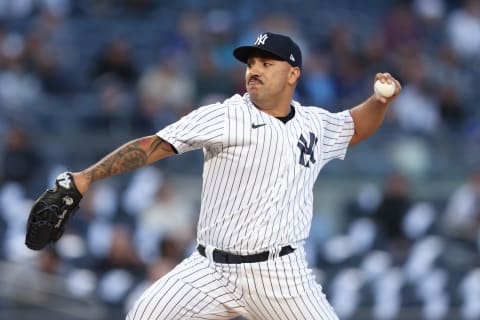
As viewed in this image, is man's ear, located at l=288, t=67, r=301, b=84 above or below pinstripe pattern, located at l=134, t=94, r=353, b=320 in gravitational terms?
above

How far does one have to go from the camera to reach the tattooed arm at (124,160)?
15.9 ft

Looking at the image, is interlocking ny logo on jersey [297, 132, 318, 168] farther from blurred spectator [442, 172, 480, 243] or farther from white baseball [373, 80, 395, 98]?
blurred spectator [442, 172, 480, 243]

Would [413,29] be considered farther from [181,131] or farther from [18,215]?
[181,131]

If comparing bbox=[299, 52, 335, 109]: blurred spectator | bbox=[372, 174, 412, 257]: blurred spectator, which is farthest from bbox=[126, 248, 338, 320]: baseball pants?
bbox=[299, 52, 335, 109]: blurred spectator

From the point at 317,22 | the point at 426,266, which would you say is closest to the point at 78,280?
the point at 426,266

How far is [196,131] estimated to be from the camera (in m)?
4.97

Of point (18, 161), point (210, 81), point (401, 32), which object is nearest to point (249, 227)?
point (18, 161)

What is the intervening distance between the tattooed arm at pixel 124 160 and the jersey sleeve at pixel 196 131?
0.16ft

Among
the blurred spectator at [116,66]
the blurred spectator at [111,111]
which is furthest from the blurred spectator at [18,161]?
the blurred spectator at [116,66]

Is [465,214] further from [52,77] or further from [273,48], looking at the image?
[273,48]

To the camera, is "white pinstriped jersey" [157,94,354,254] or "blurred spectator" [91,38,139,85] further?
"blurred spectator" [91,38,139,85]

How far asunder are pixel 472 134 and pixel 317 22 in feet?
7.48

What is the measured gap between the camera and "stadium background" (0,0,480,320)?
931 centimetres

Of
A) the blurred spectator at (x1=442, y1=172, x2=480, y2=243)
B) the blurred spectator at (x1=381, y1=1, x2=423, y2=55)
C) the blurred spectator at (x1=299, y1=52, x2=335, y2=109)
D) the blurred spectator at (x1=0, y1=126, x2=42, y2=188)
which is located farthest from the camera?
the blurred spectator at (x1=381, y1=1, x2=423, y2=55)
